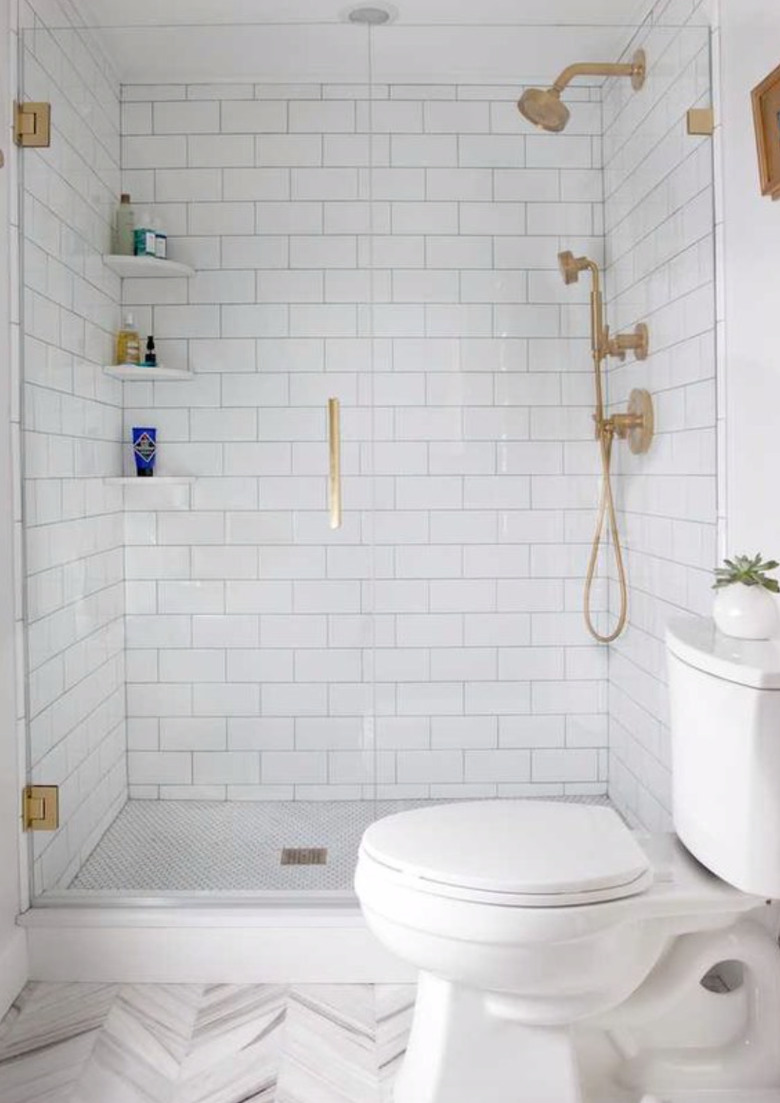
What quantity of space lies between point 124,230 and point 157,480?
0.70 metres

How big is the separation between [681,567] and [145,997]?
5.26 feet

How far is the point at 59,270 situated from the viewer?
7.69ft

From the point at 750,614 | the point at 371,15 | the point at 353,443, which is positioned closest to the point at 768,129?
the point at 750,614

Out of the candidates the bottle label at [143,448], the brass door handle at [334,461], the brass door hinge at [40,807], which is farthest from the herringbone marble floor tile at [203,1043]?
the bottle label at [143,448]

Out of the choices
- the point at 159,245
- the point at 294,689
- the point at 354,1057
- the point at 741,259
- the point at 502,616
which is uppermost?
the point at 159,245

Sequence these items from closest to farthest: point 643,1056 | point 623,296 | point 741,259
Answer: point 643,1056, point 741,259, point 623,296

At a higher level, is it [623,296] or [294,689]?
[623,296]

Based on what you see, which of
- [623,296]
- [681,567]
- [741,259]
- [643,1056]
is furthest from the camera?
[623,296]

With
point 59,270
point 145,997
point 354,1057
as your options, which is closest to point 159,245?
point 59,270

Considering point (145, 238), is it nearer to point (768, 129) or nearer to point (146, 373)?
point (146, 373)

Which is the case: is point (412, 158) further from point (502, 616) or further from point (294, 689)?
point (294, 689)

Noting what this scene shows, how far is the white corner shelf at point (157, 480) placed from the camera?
2.59 metres

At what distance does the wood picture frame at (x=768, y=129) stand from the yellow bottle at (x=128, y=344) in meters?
1.64

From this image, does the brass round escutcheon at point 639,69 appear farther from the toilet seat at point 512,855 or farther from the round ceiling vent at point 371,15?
the toilet seat at point 512,855
